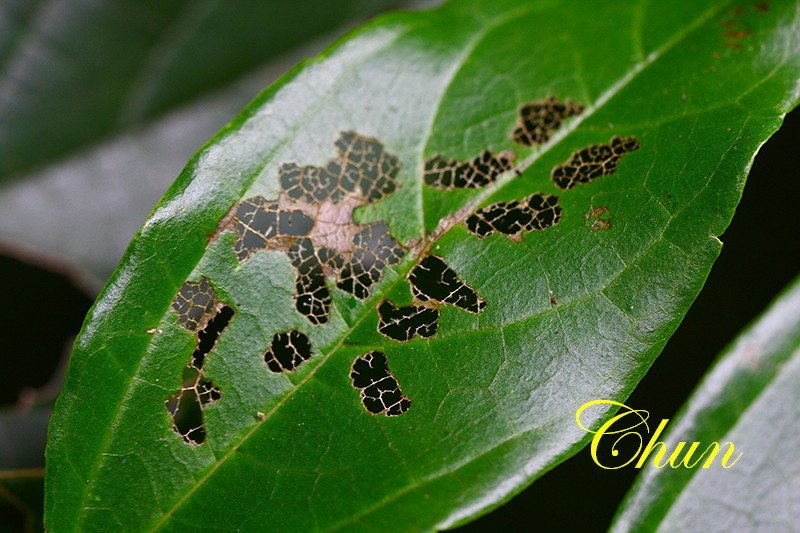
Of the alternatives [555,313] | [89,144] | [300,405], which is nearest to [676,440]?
[555,313]

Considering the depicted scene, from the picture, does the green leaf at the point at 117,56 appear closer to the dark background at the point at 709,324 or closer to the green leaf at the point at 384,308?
the dark background at the point at 709,324

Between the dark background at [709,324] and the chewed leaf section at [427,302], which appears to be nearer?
the chewed leaf section at [427,302]

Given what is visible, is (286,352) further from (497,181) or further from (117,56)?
(117,56)

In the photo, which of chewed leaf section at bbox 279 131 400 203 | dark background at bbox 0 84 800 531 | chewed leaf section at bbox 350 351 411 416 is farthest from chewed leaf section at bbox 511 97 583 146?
dark background at bbox 0 84 800 531

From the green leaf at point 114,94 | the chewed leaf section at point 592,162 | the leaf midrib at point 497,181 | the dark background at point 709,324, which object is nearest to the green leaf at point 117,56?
the green leaf at point 114,94

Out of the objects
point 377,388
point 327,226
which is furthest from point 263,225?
point 377,388

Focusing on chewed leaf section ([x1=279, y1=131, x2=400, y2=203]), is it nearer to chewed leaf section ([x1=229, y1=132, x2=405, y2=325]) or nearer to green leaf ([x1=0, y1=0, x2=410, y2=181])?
chewed leaf section ([x1=229, y1=132, x2=405, y2=325])

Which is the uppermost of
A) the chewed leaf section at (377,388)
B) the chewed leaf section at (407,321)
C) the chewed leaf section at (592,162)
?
the chewed leaf section at (592,162)

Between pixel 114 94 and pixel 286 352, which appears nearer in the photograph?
pixel 286 352
